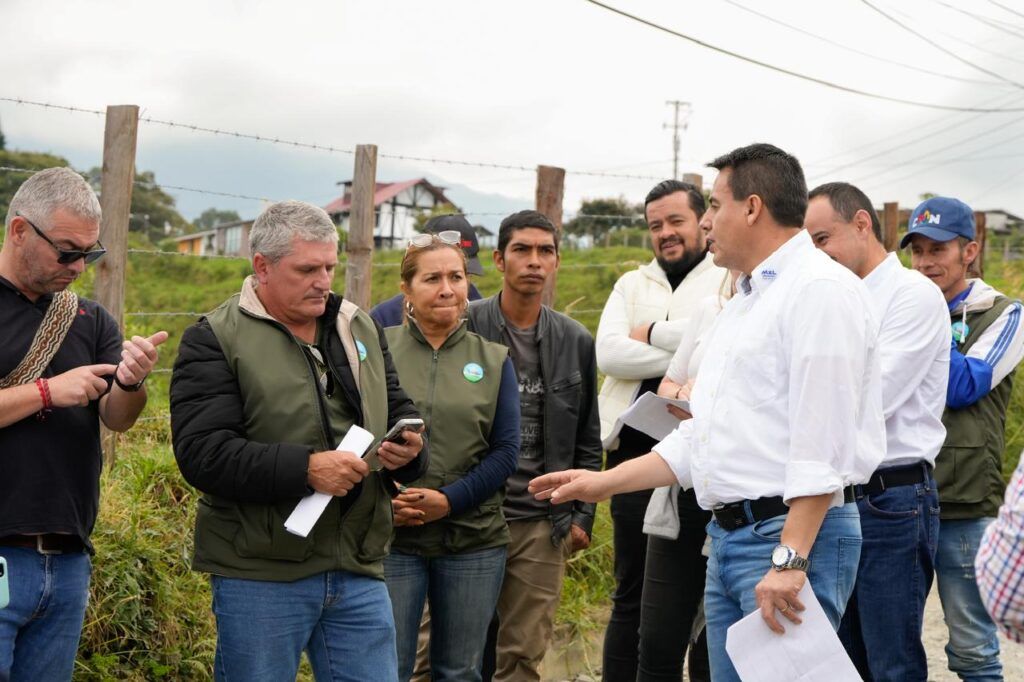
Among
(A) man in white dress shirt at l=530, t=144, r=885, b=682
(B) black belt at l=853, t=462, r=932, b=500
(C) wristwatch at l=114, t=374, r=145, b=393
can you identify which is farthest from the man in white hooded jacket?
(C) wristwatch at l=114, t=374, r=145, b=393

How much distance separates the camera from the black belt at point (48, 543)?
295cm

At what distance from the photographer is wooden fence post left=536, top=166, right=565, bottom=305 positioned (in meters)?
6.88

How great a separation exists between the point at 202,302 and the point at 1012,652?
59.3 feet

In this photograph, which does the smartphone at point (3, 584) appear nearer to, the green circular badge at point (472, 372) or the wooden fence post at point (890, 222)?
the green circular badge at point (472, 372)

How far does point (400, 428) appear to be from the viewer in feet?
10.1

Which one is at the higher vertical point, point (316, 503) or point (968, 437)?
point (968, 437)

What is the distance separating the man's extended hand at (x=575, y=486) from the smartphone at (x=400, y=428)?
41 cm

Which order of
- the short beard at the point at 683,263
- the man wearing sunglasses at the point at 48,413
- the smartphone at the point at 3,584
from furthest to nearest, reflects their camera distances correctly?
the short beard at the point at 683,263 < the man wearing sunglasses at the point at 48,413 < the smartphone at the point at 3,584

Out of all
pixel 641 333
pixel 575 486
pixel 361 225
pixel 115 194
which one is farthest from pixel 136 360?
pixel 361 225

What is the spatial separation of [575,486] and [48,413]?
1.57 meters

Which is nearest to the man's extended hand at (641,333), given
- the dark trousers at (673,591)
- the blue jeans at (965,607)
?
the dark trousers at (673,591)

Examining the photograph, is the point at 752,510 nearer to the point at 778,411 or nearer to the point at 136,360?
the point at 778,411

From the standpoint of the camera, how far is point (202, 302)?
21.4m

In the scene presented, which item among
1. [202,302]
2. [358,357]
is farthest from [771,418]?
[202,302]
